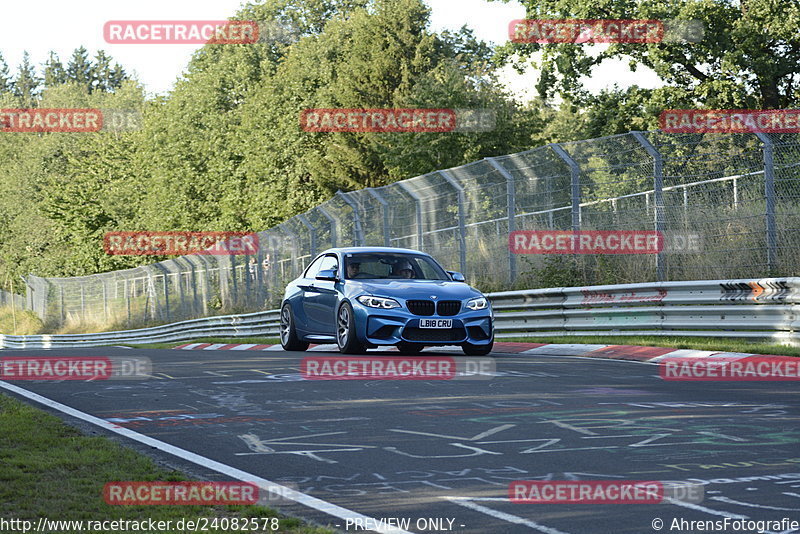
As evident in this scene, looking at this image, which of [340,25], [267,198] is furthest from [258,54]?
[267,198]

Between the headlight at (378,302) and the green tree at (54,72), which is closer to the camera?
the headlight at (378,302)

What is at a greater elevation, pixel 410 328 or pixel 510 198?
pixel 510 198

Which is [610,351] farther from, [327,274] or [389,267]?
[327,274]

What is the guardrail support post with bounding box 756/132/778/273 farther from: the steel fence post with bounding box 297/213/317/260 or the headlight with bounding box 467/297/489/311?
the steel fence post with bounding box 297/213/317/260

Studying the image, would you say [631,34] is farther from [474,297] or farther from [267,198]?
[267,198]

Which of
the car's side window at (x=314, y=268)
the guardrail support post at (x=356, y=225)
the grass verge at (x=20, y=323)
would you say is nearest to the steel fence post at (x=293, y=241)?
the guardrail support post at (x=356, y=225)

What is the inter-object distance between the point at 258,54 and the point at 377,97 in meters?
20.6

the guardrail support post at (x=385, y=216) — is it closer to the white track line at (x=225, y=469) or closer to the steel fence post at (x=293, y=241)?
the steel fence post at (x=293, y=241)

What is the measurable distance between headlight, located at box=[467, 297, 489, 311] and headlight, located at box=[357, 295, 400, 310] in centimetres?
98

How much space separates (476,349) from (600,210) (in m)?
4.50

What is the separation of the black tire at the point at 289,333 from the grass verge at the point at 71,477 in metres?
9.59

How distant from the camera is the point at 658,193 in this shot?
17.6m

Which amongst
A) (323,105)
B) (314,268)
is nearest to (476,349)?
(314,268)

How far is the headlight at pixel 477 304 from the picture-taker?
15266 mm
